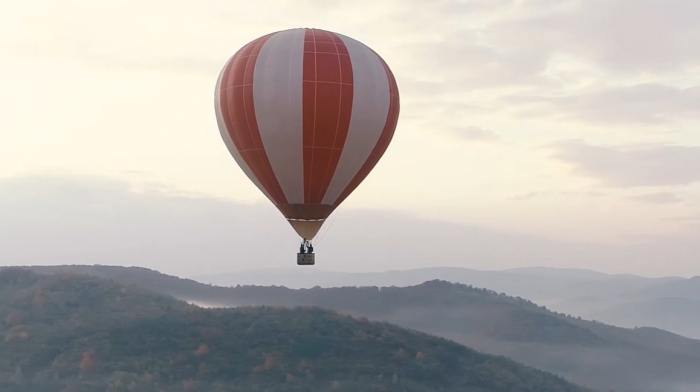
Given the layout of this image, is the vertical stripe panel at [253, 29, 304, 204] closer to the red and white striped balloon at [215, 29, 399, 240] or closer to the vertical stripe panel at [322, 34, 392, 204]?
the red and white striped balloon at [215, 29, 399, 240]

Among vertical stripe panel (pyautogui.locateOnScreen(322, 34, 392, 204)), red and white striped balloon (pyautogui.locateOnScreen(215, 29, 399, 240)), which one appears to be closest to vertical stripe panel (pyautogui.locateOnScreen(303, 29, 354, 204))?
red and white striped balloon (pyautogui.locateOnScreen(215, 29, 399, 240))

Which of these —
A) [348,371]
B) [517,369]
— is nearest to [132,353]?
[348,371]

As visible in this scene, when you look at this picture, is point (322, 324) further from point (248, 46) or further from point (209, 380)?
point (248, 46)

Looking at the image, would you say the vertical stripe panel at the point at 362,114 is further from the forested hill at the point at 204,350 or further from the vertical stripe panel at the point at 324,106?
the forested hill at the point at 204,350

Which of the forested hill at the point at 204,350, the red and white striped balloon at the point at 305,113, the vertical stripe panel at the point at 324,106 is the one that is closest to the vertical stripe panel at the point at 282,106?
the red and white striped balloon at the point at 305,113

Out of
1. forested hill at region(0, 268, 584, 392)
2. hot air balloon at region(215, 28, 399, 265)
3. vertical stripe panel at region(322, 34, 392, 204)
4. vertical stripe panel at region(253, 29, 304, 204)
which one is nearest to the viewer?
vertical stripe panel at region(253, 29, 304, 204)

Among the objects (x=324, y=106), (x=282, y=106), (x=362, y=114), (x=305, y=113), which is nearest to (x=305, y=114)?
(x=305, y=113)

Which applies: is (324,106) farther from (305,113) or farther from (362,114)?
(362,114)
